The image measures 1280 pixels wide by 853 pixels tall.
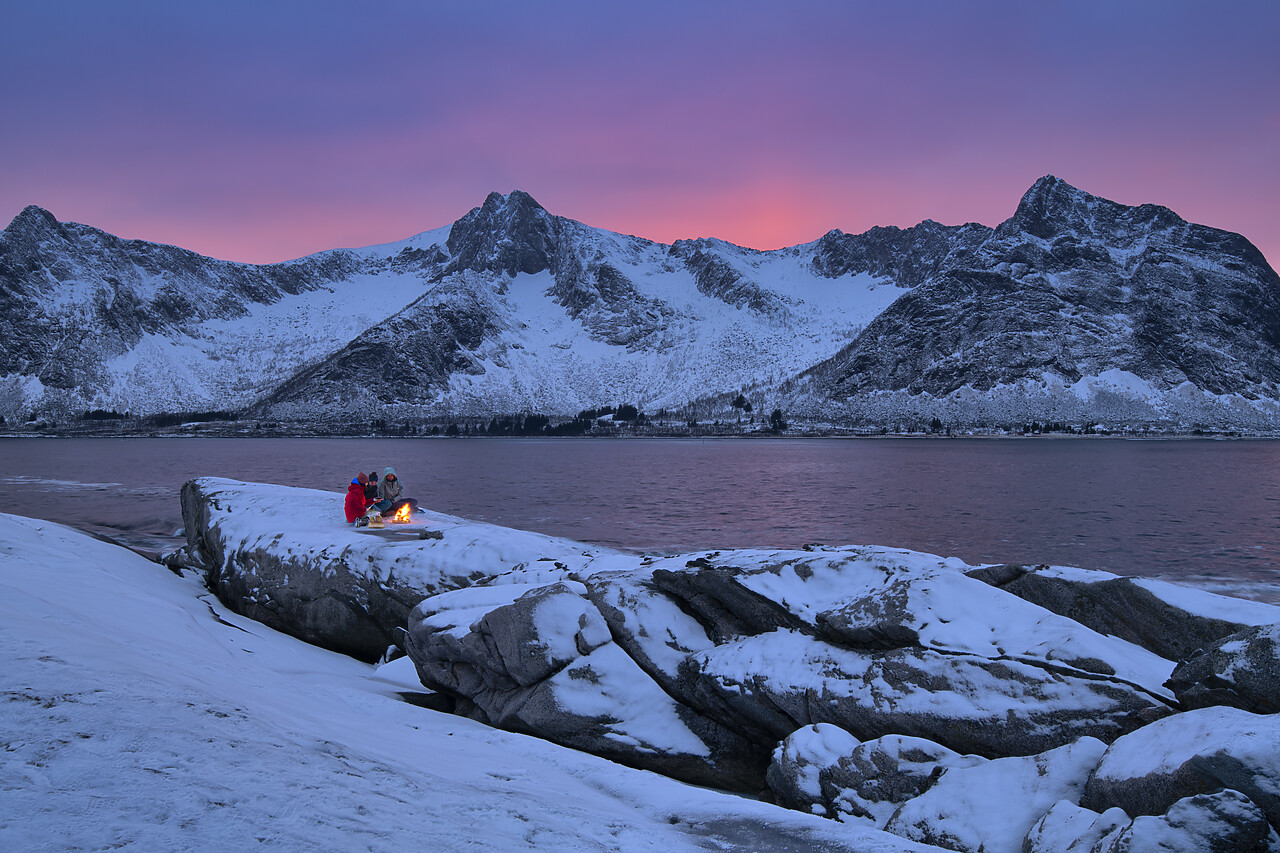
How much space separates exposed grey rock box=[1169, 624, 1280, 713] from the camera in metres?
8.11

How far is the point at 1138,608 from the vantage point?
1096 cm

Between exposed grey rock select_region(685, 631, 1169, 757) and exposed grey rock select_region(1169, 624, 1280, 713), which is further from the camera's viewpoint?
exposed grey rock select_region(685, 631, 1169, 757)

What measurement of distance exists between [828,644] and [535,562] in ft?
27.8

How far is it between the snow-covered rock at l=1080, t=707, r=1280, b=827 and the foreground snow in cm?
249

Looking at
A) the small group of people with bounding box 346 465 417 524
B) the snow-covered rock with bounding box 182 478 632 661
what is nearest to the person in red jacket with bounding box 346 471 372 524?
the small group of people with bounding box 346 465 417 524

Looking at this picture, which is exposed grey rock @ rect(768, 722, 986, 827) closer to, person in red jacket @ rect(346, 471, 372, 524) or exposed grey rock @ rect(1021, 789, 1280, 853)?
exposed grey rock @ rect(1021, 789, 1280, 853)

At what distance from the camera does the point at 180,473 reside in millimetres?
76062

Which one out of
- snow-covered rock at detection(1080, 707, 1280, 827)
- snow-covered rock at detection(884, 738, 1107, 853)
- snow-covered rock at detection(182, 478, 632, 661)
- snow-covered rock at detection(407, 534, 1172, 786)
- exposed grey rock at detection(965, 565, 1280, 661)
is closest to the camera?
snow-covered rock at detection(1080, 707, 1280, 827)

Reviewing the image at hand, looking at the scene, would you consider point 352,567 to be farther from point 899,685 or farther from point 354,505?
point 899,685

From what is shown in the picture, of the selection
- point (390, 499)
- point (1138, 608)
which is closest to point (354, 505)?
point (390, 499)

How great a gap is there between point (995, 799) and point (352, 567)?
49.9 ft

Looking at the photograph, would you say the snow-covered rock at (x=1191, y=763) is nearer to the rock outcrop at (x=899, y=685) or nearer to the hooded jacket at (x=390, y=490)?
the rock outcrop at (x=899, y=685)

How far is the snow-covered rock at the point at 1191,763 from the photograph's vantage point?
6301 millimetres

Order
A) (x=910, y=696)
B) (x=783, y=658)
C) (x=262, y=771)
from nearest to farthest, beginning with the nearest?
(x=262, y=771) < (x=910, y=696) < (x=783, y=658)
